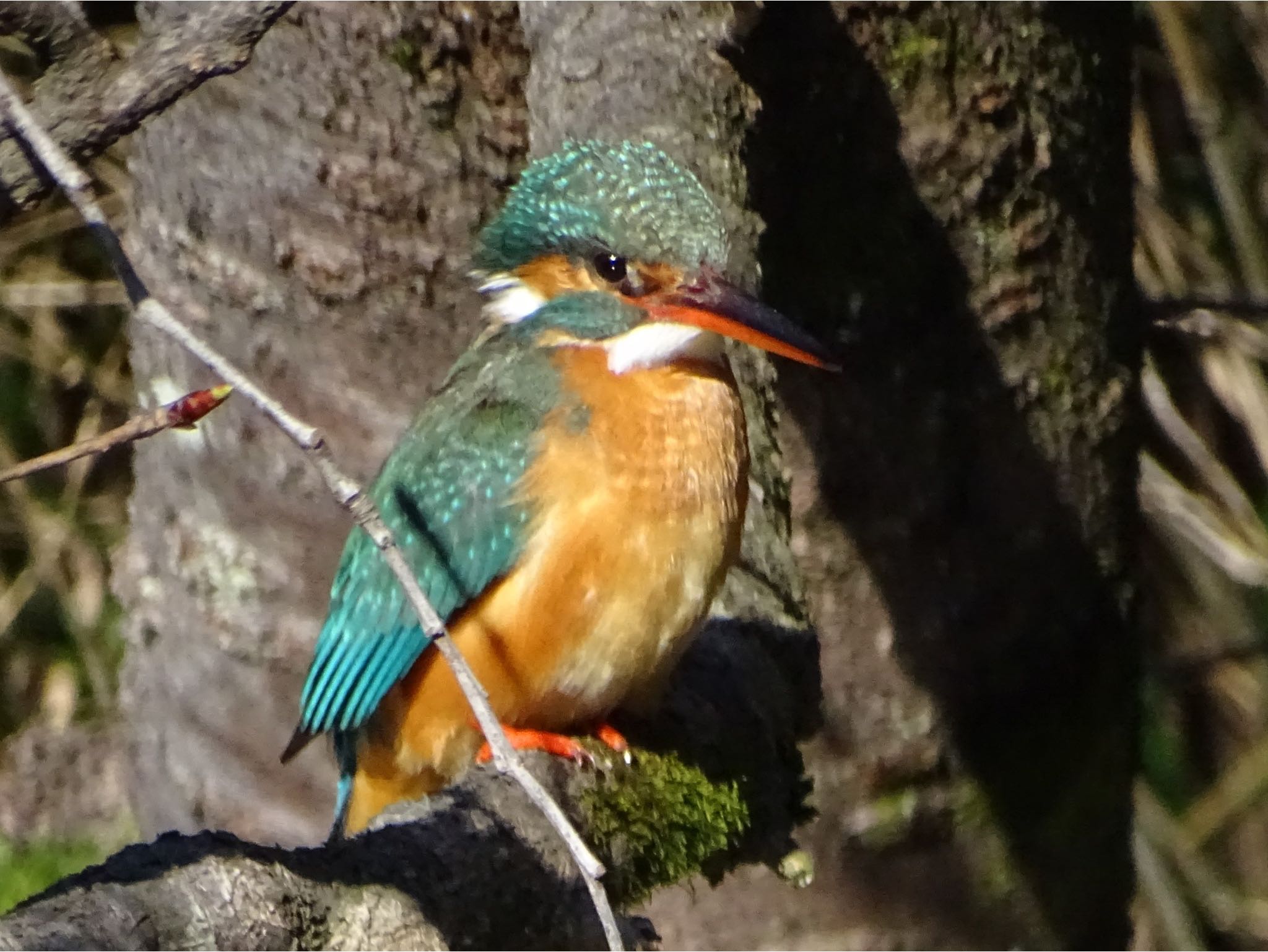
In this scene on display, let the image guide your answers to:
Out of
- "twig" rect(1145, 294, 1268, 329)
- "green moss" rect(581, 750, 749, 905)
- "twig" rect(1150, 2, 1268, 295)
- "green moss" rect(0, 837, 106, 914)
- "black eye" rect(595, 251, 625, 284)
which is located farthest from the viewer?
"twig" rect(1150, 2, 1268, 295)

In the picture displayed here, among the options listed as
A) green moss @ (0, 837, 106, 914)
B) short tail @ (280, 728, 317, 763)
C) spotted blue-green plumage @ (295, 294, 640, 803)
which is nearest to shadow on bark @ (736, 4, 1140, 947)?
spotted blue-green plumage @ (295, 294, 640, 803)

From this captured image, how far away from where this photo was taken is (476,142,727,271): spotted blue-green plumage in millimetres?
2010

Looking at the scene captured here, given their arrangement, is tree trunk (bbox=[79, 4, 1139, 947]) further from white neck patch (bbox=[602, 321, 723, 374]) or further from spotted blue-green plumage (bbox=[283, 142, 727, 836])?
spotted blue-green plumage (bbox=[283, 142, 727, 836])

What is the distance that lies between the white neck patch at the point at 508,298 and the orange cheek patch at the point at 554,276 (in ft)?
0.05

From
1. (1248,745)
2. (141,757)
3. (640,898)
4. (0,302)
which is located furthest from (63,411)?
(1248,745)

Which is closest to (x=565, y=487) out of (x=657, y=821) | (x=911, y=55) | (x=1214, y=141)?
(x=657, y=821)

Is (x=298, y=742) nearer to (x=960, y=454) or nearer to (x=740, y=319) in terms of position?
(x=740, y=319)

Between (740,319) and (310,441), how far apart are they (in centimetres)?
95

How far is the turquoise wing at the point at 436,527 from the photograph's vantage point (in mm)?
2123

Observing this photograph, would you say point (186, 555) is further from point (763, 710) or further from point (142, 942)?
point (142, 942)

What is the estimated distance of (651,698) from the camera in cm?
214

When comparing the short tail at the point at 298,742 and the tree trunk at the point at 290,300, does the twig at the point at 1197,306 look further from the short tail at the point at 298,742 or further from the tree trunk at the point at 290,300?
the short tail at the point at 298,742

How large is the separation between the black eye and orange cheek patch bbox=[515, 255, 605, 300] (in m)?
0.02

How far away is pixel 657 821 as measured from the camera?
196cm
